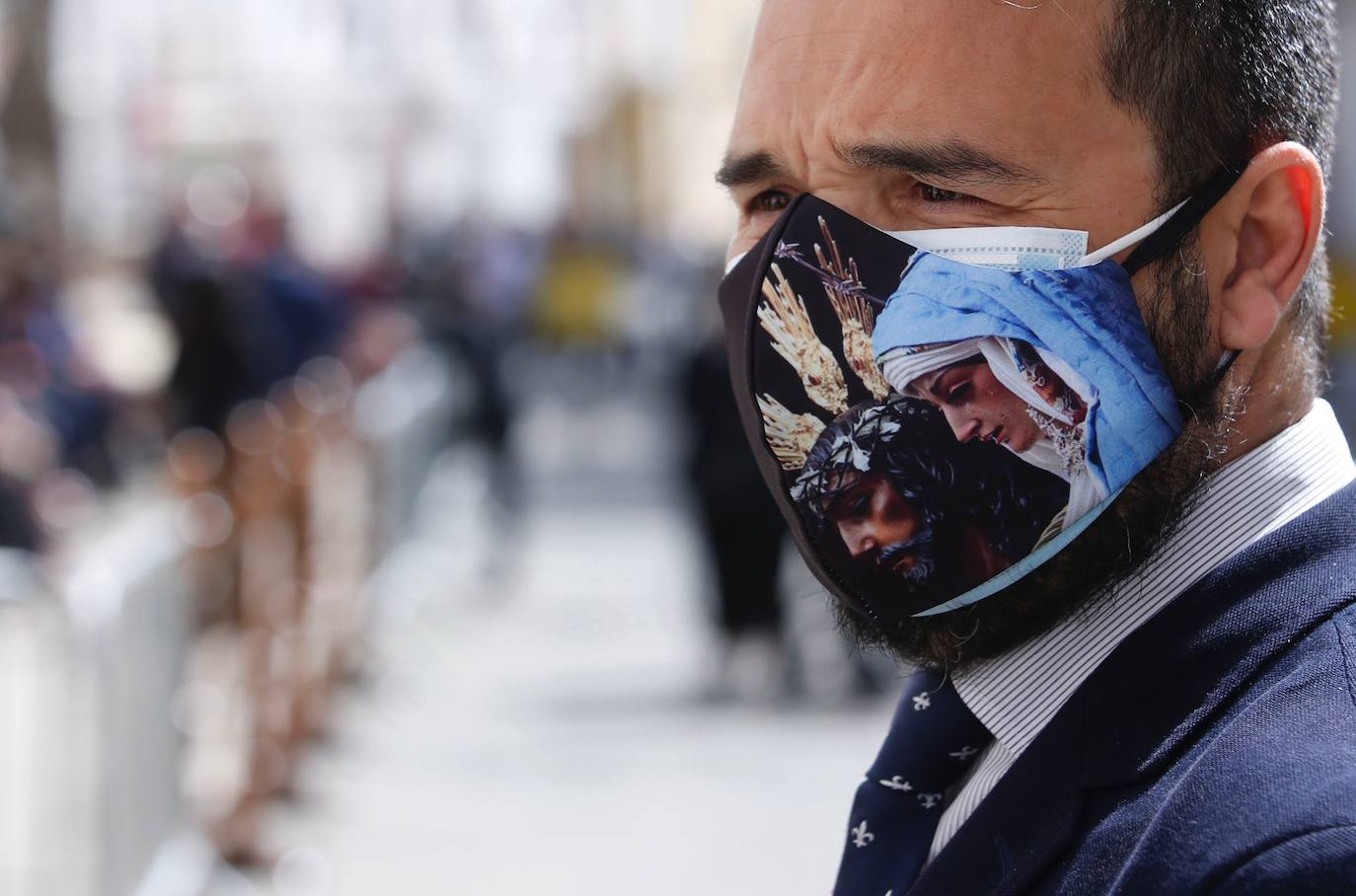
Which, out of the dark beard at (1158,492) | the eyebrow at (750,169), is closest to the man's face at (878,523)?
the dark beard at (1158,492)

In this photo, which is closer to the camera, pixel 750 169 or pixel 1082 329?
pixel 1082 329

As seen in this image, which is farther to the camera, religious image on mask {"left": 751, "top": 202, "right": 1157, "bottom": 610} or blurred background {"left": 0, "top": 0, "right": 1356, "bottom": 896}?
blurred background {"left": 0, "top": 0, "right": 1356, "bottom": 896}

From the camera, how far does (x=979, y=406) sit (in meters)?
1.61

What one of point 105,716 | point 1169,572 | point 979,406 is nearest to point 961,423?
point 979,406

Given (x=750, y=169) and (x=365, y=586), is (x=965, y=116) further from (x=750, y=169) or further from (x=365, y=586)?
(x=365, y=586)

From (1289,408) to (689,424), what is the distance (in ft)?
23.6

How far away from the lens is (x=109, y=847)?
441 centimetres

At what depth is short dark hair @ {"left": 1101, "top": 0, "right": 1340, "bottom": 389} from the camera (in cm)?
153

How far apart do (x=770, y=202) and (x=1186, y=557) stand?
59 centimetres

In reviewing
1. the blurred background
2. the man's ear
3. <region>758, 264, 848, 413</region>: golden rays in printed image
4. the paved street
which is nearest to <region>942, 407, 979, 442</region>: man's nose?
<region>758, 264, 848, 413</region>: golden rays in printed image

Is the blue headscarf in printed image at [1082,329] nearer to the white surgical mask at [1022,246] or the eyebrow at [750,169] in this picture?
the white surgical mask at [1022,246]

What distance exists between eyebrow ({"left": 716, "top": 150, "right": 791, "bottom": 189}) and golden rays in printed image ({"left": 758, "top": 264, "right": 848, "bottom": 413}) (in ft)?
0.31

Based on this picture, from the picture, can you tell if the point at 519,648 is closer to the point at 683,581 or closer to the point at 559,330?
the point at 683,581

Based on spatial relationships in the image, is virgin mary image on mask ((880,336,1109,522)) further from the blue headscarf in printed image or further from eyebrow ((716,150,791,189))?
eyebrow ((716,150,791,189))
